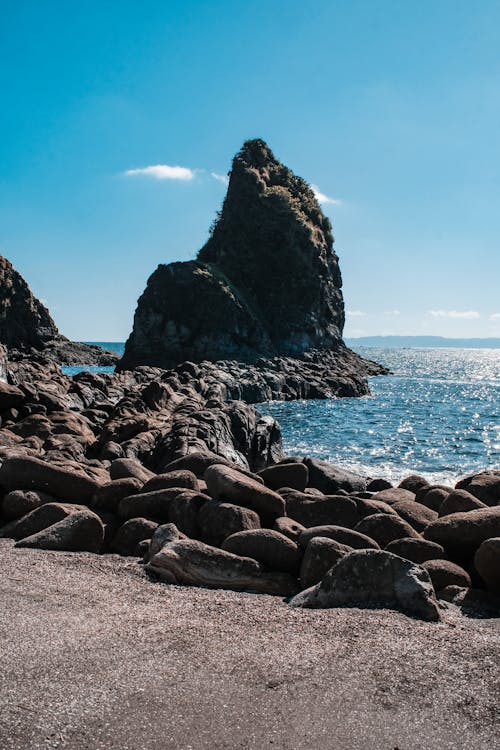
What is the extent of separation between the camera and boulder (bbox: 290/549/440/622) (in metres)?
6.07

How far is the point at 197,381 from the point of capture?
44375mm

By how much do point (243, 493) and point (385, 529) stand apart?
211 cm

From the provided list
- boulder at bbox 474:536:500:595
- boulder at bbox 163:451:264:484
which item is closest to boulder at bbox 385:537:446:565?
boulder at bbox 474:536:500:595

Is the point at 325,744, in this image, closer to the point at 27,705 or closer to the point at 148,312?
the point at 27,705

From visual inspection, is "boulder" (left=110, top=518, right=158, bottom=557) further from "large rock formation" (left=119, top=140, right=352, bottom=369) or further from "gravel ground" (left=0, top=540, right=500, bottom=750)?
"large rock formation" (left=119, top=140, right=352, bottom=369)

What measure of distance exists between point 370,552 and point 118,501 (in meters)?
4.61

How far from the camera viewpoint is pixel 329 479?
56.5 feet

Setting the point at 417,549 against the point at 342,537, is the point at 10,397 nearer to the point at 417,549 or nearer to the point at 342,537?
the point at 342,537

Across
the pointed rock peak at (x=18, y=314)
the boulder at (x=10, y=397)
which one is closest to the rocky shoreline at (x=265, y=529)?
the boulder at (x=10, y=397)

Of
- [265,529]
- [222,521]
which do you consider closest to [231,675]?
[265,529]

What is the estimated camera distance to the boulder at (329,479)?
56.0 feet

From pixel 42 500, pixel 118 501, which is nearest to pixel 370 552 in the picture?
pixel 118 501

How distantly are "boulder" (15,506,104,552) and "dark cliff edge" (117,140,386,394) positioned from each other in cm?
6203

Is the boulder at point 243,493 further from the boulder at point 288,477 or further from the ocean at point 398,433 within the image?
the ocean at point 398,433
